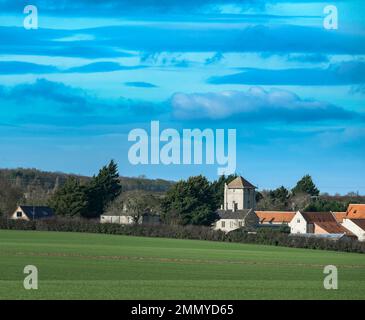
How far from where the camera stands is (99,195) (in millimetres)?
127188

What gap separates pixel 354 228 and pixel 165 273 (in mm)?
88865

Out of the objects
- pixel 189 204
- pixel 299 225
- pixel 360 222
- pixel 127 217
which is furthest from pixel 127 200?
pixel 360 222

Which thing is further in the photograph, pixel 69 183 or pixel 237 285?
pixel 69 183

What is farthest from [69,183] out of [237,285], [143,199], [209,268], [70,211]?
[237,285]

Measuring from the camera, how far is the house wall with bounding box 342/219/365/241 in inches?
5003

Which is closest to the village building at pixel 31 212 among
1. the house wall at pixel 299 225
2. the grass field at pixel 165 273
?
the house wall at pixel 299 225

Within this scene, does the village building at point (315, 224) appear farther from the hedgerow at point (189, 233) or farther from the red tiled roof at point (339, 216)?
the hedgerow at point (189, 233)

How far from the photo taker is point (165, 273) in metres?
44.3

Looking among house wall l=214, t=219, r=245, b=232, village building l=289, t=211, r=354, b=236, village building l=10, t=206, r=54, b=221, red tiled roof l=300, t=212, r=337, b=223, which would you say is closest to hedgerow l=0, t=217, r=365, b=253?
village building l=289, t=211, r=354, b=236

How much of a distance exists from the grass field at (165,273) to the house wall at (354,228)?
5033cm

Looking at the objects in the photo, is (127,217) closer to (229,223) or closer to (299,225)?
(229,223)
